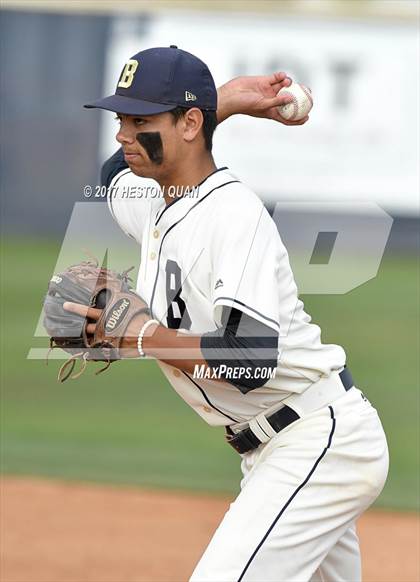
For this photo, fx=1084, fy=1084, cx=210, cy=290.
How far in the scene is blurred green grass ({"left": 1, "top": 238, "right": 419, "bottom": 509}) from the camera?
746 centimetres

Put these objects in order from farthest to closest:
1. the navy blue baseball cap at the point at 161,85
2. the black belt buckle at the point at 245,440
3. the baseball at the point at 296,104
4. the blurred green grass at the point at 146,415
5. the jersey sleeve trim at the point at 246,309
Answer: the blurred green grass at the point at 146,415 < the baseball at the point at 296,104 < the black belt buckle at the point at 245,440 < the navy blue baseball cap at the point at 161,85 < the jersey sleeve trim at the point at 246,309

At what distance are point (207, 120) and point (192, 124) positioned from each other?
0.07m

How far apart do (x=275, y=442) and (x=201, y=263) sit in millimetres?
610

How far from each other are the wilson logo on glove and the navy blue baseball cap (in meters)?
0.59

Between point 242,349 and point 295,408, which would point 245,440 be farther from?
point 242,349

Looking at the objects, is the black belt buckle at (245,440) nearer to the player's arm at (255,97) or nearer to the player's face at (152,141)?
the player's face at (152,141)

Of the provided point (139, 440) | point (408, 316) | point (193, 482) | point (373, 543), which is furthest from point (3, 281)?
point (373, 543)

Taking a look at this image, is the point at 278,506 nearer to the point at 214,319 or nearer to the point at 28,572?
the point at 214,319

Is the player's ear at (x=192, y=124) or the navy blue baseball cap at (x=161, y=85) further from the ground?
the navy blue baseball cap at (x=161, y=85)

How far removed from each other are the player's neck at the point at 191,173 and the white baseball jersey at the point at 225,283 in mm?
28

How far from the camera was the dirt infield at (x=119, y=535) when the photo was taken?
5395 millimetres

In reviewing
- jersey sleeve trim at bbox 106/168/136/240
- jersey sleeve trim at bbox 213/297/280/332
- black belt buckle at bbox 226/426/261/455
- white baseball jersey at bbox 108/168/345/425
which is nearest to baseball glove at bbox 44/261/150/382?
white baseball jersey at bbox 108/168/345/425
